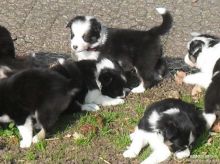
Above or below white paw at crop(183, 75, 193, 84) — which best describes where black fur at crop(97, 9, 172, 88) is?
above

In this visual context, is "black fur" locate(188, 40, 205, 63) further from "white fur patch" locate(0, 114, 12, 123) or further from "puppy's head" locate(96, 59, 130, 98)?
"white fur patch" locate(0, 114, 12, 123)

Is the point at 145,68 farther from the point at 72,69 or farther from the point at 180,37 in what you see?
the point at 180,37

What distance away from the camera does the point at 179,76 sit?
7906mm

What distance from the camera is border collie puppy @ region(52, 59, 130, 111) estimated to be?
7.10 m

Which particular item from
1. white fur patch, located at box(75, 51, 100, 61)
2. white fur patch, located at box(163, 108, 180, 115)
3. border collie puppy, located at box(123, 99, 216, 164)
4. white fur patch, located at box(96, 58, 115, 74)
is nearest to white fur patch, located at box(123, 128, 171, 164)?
border collie puppy, located at box(123, 99, 216, 164)

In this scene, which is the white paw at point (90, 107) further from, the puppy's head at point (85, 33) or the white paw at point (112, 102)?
the puppy's head at point (85, 33)

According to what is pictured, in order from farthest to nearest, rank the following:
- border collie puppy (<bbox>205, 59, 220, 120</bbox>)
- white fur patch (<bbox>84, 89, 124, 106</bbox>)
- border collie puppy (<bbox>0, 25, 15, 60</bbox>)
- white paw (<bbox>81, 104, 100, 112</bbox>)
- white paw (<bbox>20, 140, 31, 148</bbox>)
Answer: border collie puppy (<bbox>0, 25, 15, 60</bbox>) < white fur patch (<bbox>84, 89, 124, 106</bbox>) < white paw (<bbox>81, 104, 100, 112</bbox>) < border collie puppy (<bbox>205, 59, 220, 120</bbox>) < white paw (<bbox>20, 140, 31, 148</bbox>)

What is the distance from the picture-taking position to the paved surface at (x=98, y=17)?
8.95 metres

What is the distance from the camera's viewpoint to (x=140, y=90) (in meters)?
7.53

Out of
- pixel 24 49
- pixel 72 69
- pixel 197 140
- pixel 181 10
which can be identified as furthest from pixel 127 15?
pixel 197 140

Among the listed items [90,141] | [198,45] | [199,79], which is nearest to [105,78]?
[90,141]

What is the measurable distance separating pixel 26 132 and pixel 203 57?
2.69 m

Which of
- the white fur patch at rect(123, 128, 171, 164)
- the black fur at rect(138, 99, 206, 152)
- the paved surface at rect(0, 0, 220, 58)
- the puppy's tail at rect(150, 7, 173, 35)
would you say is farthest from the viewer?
the paved surface at rect(0, 0, 220, 58)

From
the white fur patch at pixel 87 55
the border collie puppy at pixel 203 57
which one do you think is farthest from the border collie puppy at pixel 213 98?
the white fur patch at pixel 87 55
